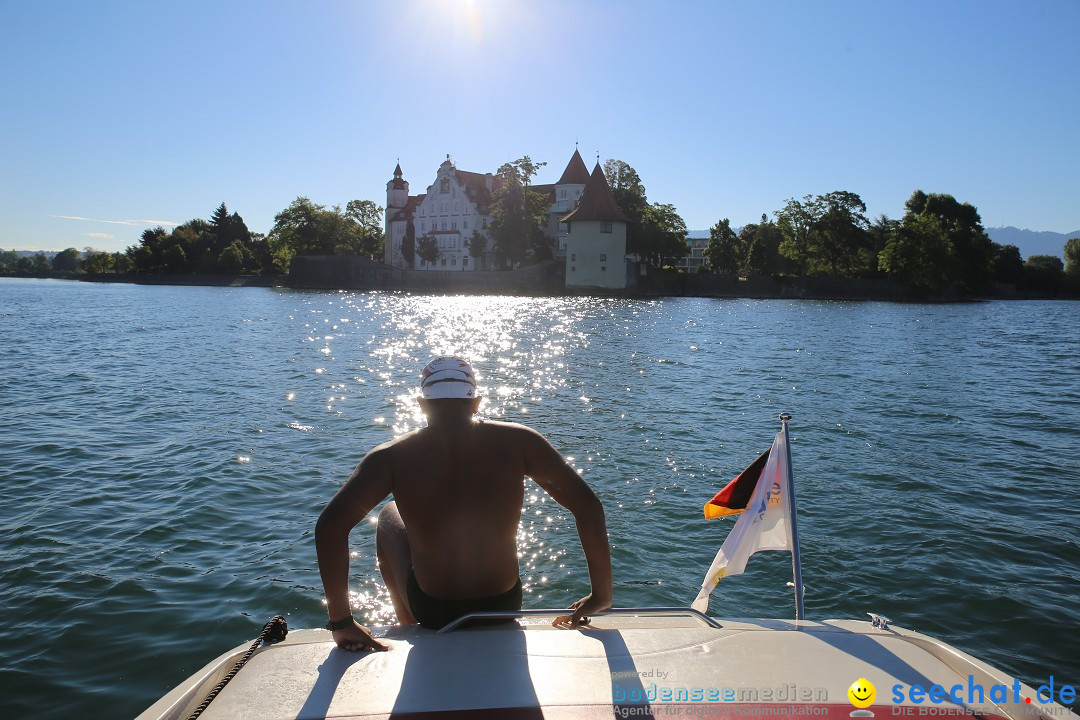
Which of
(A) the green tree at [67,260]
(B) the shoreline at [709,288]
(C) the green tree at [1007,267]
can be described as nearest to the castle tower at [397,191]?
(B) the shoreline at [709,288]

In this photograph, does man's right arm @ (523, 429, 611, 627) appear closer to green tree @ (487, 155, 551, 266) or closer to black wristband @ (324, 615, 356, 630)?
black wristband @ (324, 615, 356, 630)

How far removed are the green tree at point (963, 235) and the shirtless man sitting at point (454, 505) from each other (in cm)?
9640

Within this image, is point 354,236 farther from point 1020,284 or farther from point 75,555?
point 75,555

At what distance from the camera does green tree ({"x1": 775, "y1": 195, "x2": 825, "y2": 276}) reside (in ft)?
305

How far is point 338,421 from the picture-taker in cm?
1477

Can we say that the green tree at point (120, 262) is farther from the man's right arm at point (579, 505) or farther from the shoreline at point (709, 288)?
the man's right arm at point (579, 505)

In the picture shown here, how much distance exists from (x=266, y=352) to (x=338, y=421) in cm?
1459

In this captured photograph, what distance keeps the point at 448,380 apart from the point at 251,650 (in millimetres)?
1413

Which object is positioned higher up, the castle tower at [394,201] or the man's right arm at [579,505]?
the castle tower at [394,201]

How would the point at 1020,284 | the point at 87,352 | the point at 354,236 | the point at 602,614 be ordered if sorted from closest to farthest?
the point at 602,614 → the point at 87,352 → the point at 1020,284 → the point at 354,236

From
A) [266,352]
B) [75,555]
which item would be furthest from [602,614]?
[266,352]

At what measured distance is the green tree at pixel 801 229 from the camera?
9288 centimetres

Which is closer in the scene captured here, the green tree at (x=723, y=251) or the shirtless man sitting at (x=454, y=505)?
the shirtless man sitting at (x=454, y=505)

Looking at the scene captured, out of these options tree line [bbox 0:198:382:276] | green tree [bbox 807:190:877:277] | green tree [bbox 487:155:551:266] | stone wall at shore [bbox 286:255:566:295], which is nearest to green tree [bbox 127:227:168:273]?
tree line [bbox 0:198:382:276]
